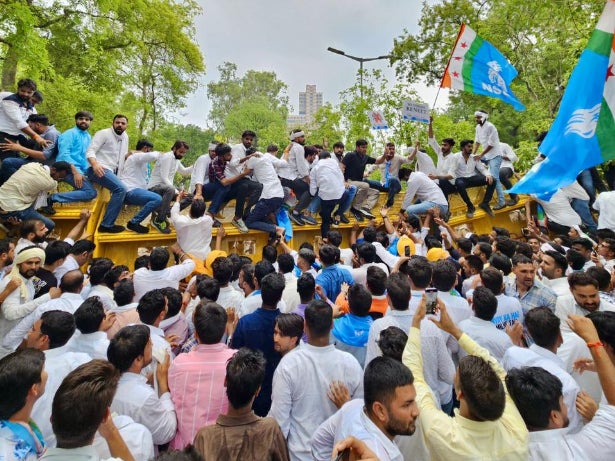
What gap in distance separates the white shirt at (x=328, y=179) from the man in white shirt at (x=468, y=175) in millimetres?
3335

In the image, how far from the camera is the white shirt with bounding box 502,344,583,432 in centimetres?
233

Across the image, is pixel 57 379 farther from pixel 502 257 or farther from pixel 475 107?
pixel 475 107

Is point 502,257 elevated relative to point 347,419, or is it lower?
elevated

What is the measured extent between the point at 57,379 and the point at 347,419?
6.00 ft

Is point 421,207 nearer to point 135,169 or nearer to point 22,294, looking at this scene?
point 135,169

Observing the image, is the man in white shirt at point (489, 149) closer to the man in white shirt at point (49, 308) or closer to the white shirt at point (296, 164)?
the white shirt at point (296, 164)

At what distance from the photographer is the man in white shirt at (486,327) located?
10.1ft

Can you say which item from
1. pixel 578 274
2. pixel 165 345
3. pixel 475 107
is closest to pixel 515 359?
pixel 578 274

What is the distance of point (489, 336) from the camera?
310 cm

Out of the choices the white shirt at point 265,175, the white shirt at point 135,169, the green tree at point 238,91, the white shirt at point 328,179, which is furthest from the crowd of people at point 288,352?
the green tree at point 238,91

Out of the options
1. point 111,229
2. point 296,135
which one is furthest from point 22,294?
point 296,135

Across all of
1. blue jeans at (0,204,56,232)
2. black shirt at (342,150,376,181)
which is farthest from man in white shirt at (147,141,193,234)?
black shirt at (342,150,376,181)

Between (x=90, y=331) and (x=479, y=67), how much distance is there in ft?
27.9

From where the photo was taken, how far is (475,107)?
2439 cm
